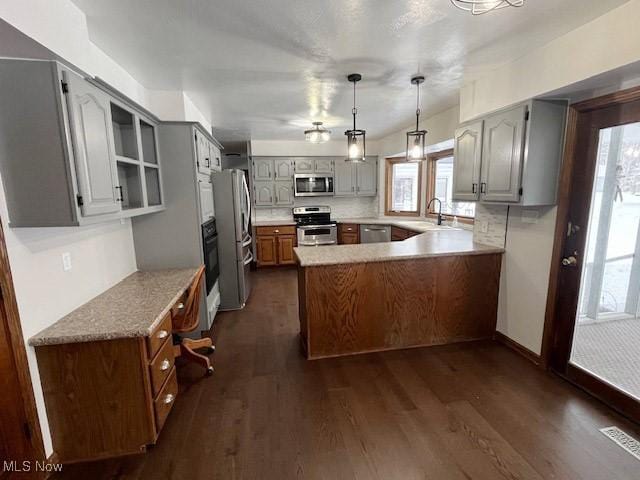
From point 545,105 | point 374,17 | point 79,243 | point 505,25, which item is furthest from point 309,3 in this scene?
point 79,243

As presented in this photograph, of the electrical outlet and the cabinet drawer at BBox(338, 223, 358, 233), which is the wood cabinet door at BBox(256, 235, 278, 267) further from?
the electrical outlet

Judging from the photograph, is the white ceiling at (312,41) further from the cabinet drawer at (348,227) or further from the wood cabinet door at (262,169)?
the cabinet drawer at (348,227)

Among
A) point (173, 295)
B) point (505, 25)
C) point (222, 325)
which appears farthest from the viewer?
point (222, 325)

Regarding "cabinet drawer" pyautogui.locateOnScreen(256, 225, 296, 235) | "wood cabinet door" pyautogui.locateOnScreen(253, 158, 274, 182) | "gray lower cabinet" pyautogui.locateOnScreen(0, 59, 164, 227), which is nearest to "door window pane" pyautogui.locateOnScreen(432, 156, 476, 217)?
"cabinet drawer" pyautogui.locateOnScreen(256, 225, 296, 235)

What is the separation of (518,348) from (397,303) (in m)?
1.13

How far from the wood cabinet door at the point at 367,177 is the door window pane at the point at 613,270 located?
13.2 feet

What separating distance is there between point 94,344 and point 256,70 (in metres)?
2.20

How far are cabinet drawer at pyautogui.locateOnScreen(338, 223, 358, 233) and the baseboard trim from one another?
3.13 metres

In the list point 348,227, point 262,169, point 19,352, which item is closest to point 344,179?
point 348,227

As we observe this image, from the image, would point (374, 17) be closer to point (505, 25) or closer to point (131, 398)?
point (505, 25)

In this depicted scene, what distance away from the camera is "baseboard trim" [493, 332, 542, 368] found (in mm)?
2549

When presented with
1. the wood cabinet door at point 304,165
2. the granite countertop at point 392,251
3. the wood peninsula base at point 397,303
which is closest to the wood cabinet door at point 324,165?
the wood cabinet door at point 304,165

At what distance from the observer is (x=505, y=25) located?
6.16ft

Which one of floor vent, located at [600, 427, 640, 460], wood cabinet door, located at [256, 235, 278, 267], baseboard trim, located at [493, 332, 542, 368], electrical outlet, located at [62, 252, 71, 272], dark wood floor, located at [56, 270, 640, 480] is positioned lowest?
dark wood floor, located at [56, 270, 640, 480]
